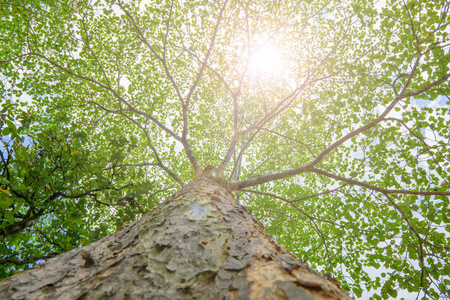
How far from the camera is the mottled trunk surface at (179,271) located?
798 millimetres

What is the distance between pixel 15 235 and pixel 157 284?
3755 mm

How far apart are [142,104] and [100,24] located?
273cm

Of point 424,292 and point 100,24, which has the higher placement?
point 100,24

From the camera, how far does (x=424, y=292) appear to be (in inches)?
127

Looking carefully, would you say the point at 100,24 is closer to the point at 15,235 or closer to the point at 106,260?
the point at 15,235

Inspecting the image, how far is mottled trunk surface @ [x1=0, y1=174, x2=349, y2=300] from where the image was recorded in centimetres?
80

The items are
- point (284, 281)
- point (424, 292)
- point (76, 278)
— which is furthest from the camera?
point (424, 292)

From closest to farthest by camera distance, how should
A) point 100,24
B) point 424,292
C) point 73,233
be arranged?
point 73,233 < point 424,292 < point 100,24

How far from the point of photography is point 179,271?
940mm

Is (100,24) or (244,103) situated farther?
(244,103)

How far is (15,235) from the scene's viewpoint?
3.12 m

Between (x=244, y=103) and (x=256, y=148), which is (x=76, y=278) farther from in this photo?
(x=256, y=148)

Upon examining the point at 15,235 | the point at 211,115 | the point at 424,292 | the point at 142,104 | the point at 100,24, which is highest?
the point at 100,24

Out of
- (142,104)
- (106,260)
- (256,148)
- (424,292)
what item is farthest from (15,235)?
(256,148)
